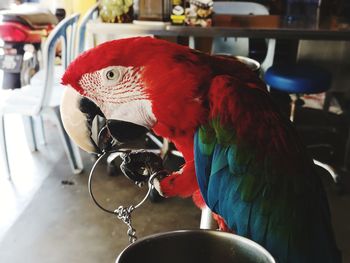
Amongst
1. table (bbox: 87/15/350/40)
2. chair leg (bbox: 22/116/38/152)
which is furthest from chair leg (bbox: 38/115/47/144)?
table (bbox: 87/15/350/40)

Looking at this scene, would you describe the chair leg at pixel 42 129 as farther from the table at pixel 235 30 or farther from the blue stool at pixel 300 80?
the blue stool at pixel 300 80

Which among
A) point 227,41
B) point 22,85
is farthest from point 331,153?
point 22,85

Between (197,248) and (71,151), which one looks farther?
(71,151)

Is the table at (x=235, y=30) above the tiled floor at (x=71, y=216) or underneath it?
above

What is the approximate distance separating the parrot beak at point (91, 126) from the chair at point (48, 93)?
3.96ft

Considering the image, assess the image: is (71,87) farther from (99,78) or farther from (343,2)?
(343,2)

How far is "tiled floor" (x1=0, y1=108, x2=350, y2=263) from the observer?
1.70 m

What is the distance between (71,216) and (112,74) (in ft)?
4.30

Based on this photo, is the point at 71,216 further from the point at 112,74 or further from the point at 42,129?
the point at 112,74

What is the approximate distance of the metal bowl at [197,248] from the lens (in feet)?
1.69

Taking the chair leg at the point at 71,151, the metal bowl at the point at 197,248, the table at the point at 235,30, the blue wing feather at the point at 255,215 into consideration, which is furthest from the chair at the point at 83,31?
the metal bowl at the point at 197,248

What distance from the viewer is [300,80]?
6.61ft

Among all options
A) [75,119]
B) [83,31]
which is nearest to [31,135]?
[83,31]

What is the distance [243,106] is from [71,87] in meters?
0.29
